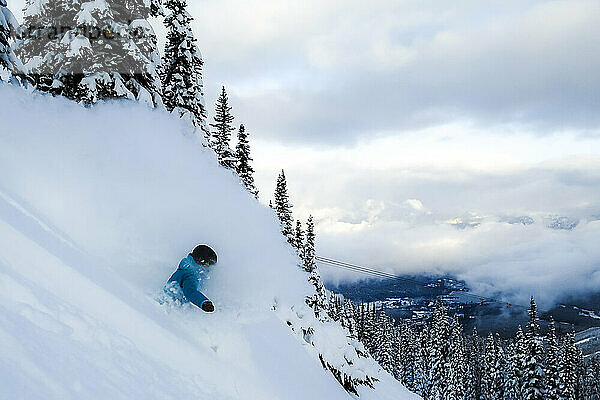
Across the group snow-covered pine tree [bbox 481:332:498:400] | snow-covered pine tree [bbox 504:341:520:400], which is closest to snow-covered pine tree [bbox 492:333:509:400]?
snow-covered pine tree [bbox 481:332:498:400]

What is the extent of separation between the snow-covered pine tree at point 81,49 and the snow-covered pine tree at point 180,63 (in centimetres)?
887

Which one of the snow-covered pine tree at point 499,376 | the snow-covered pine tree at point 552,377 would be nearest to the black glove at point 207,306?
the snow-covered pine tree at point 552,377

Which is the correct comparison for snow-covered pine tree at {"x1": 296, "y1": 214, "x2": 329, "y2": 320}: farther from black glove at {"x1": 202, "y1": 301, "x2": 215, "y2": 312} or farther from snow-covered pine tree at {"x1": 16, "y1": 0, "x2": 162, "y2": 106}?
black glove at {"x1": 202, "y1": 301, "x2": 215, "y2": 312}

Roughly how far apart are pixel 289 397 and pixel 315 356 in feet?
9.28

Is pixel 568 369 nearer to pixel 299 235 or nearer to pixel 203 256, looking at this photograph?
pixel 299 235

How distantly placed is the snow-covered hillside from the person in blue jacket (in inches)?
17.1

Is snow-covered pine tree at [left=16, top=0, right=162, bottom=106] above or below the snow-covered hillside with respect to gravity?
above

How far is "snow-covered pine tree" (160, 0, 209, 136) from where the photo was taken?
24.6 metres

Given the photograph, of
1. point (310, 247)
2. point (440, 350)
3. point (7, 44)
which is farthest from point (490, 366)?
point (7, 44)

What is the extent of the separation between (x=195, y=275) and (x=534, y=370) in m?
47.8

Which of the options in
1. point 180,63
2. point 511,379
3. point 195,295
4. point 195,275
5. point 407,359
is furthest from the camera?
point 407,359

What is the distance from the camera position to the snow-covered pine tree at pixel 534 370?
41.2 m

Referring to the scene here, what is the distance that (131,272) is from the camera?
7617 millimetres

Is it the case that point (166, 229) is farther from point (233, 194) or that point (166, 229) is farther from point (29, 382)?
point (29, 382)
